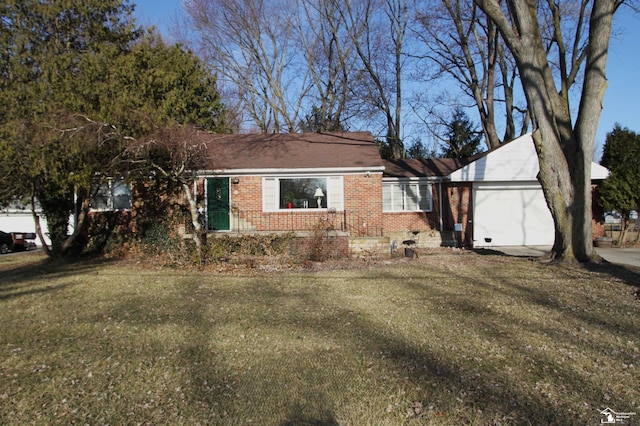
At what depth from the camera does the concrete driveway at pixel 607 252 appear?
12414 millimetres

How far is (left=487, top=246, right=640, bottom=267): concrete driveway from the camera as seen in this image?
40.7 ft

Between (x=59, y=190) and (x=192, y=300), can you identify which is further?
(x=59, y=190)

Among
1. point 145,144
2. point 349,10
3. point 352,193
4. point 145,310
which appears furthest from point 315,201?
point 349,10

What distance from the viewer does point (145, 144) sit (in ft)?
38.1

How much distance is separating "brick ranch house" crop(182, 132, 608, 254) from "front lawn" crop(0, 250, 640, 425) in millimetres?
6191

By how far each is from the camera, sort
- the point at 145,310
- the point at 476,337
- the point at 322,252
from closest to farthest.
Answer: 1. the point at 476,337
2. the point at 145,310
3. the point at 322,252

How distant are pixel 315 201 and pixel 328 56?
18026mm

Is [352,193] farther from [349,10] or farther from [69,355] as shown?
[349,10]

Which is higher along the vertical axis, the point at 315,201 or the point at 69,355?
the point at 315,201

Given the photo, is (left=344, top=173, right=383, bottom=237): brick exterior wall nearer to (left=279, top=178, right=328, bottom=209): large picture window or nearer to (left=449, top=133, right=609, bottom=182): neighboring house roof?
(left=279, top=178, right=328, bottom=209): large picture window

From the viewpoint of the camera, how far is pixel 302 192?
15.6 m

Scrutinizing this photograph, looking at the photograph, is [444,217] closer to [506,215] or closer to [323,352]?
[506,215]

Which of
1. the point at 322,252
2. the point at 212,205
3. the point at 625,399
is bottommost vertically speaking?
the point at 625,399

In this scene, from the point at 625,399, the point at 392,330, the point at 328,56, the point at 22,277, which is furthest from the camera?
the point at 328,56
